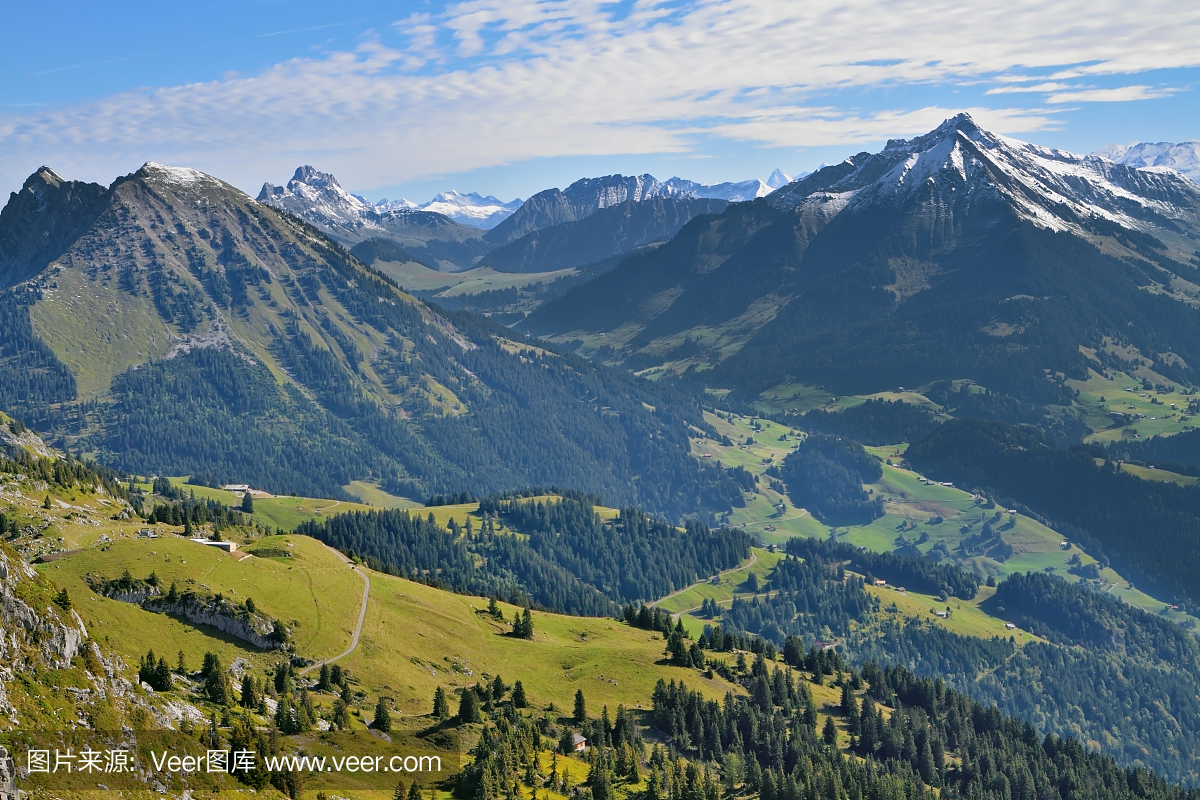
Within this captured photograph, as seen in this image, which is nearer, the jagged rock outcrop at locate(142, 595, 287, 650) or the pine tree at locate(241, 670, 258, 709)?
the pine tree at locate(241, 670, 258, 709)

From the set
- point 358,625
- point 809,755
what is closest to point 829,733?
point 809,755

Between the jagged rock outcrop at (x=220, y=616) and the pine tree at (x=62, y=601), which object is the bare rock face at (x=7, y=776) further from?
the jagged rock outcrop at (x=220, y=616)

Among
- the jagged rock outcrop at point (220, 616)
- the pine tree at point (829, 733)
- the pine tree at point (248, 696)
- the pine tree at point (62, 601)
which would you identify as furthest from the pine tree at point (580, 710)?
the pine tree at point (62, 601)

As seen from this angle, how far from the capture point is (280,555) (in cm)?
18000

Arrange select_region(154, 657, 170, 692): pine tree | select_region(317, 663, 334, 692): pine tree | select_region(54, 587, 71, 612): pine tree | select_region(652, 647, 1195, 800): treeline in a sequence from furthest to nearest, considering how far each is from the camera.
→ select_region(652, 647, 1195, 800): treeline < select_region(317, 663, 334, 692): pine tree < select_region(154, 657, 170, 692): pine tree < select_region(54, 587, 71, 612): pine tree

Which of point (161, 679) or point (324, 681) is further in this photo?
point (324, 681)

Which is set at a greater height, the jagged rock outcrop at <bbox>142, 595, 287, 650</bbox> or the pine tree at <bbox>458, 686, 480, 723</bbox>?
the jagged rock outcrop at <bbox>142, 595, 287, 650</bbox>

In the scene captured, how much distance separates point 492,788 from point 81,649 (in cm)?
4730

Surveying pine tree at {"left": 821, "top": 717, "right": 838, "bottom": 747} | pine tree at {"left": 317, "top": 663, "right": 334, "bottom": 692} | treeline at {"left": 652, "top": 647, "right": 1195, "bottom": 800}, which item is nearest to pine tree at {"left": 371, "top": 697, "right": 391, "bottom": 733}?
pine tree at {"left": 317, "top": 663, "right": 334, "bottom": 692}

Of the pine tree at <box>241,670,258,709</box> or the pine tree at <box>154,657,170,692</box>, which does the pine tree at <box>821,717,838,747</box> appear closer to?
the pine tree at <box>241,670,258,709</box>

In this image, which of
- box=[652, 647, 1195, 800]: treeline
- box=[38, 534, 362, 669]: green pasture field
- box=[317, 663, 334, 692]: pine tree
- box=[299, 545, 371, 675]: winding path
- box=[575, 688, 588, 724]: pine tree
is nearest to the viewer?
box=[38, 534, 362, 669]: green pasture field

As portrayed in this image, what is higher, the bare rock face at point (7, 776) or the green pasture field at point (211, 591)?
the bare rock face at point (7, 776)

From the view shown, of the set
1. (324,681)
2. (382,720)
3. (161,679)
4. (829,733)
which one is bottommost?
(829,733)

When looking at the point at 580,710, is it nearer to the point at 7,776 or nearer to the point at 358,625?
the point at 358,625
